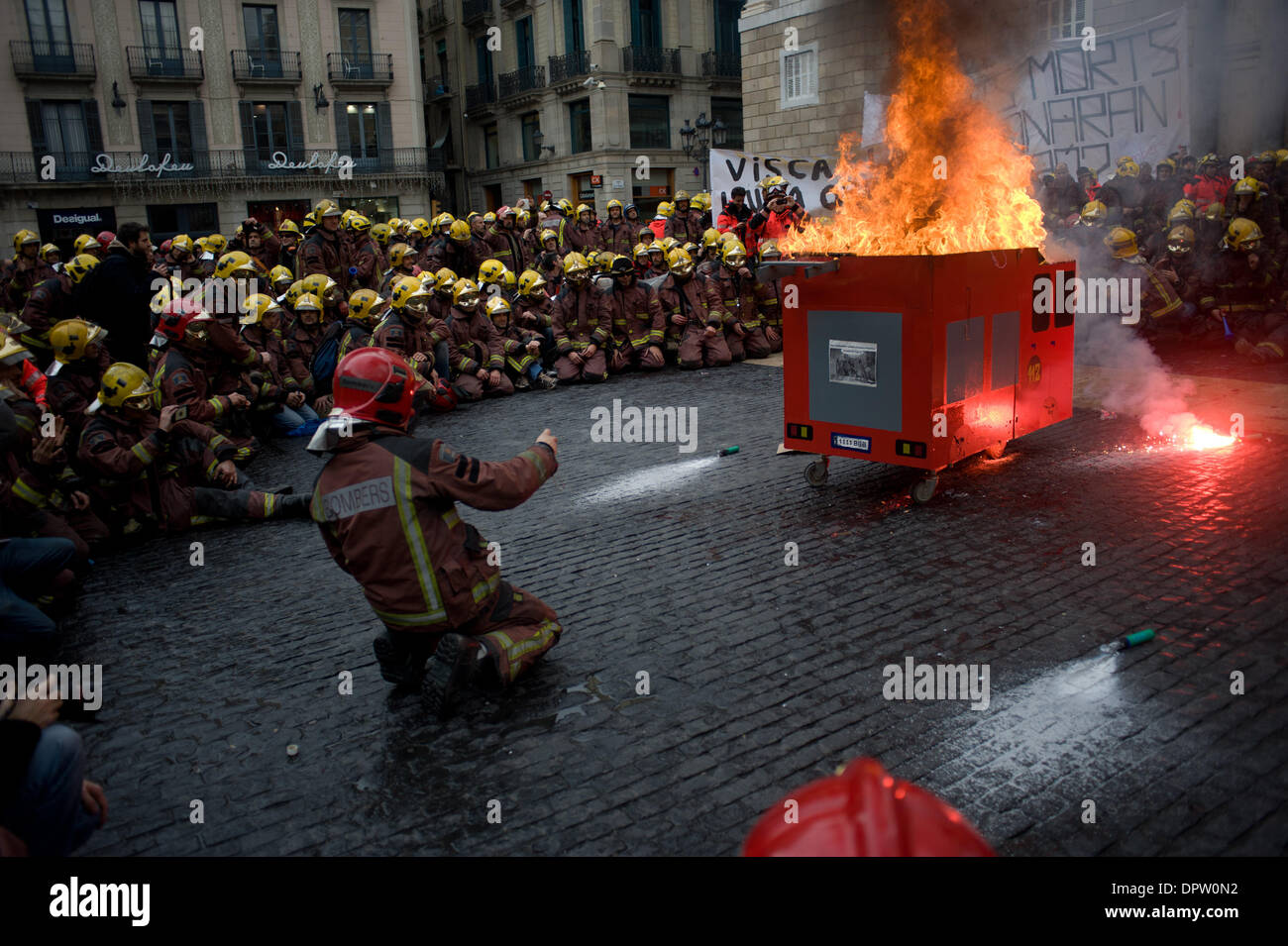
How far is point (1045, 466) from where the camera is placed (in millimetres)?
7707

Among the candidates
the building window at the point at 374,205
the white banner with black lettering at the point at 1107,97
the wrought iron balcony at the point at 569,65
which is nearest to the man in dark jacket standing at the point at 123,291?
the white banner with black lettering at the point at 1107,97

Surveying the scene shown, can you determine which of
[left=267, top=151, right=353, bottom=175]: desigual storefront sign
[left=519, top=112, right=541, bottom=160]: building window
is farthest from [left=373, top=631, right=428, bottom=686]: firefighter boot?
[left=519, top=112, right=541, bottom=160]: building window

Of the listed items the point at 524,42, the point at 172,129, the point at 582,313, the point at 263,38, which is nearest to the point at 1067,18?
the point at 582,313

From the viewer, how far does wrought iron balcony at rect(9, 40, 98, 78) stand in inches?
1286

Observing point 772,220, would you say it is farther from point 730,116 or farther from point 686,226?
point 730,116

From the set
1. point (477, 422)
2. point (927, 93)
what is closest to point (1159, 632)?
point (927, 93)

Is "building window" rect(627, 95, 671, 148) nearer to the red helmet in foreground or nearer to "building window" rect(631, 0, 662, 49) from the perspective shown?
"building window" rect(631, 0, 662, 49)

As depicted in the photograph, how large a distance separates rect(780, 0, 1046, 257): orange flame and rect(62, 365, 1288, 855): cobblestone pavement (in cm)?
206

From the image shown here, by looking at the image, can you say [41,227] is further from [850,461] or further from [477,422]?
[850,461]

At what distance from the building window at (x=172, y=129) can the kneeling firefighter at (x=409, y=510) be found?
37336mm

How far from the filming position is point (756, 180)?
17391 millimetres

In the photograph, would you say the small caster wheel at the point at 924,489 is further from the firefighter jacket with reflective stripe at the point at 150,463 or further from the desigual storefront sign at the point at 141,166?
the desigual storefront sign at the point at 141,166

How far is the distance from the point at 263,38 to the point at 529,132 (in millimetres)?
11925
